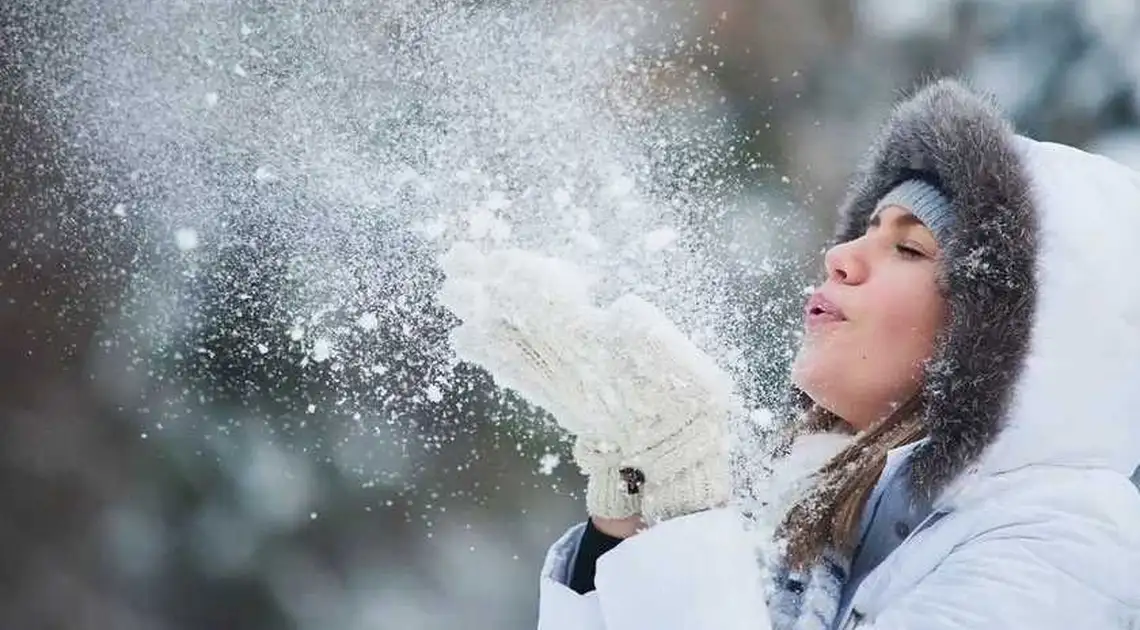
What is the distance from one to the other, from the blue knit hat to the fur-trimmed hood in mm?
14

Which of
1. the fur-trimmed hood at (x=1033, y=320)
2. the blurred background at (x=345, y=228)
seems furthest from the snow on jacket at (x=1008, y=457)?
the blurred background at (x=345, y=228)

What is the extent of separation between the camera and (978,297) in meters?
0.83

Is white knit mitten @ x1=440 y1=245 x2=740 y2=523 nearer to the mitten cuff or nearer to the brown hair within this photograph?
the mitten cuff

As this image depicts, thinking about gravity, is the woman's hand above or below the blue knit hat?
below

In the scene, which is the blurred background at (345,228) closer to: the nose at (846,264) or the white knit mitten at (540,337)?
the nose at (846,264)

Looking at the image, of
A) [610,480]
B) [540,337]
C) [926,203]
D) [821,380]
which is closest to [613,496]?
[610,480]

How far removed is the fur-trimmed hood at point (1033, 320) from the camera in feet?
2.61

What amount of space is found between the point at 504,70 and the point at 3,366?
54cm

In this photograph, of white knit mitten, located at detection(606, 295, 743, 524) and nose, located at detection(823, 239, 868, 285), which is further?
nose, located at detection(823, 239, 868, 285)

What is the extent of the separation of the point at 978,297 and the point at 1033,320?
41mm

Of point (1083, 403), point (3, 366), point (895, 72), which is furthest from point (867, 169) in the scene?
point (3, 366)

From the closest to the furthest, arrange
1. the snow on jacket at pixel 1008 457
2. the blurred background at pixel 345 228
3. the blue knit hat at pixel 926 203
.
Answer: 1. the snow on jacket at pixel 1008 457
2. the blue knit hat at pixel 926 203
3. the blurred background at pixel 345 228

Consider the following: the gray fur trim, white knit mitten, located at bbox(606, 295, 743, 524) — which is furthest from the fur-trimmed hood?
white knit mitten, located at bbox(606, 295, 743, 524)

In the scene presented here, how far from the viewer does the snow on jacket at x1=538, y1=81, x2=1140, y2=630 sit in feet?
2.50
